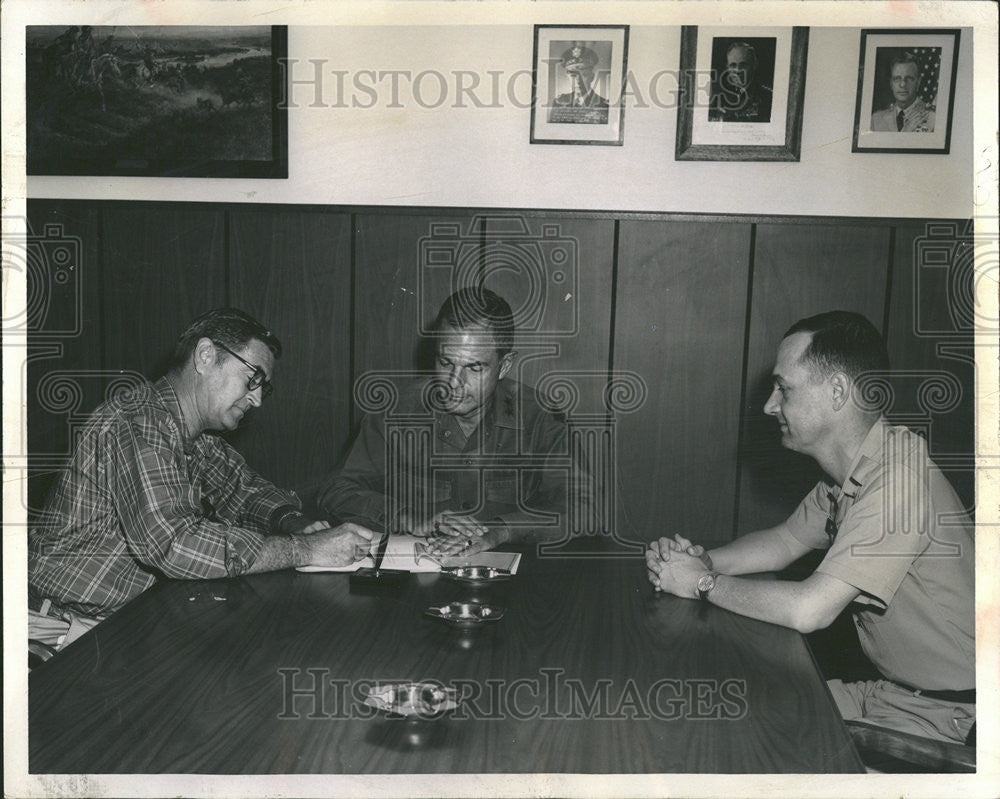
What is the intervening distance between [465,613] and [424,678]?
246mm

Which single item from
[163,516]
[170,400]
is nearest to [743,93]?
[170,400]

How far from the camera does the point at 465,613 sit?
63.0 inches

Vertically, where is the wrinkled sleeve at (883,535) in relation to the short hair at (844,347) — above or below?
below

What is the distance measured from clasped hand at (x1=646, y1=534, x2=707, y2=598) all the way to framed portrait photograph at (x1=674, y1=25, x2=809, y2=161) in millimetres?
1661

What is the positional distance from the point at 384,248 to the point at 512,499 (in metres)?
1.05

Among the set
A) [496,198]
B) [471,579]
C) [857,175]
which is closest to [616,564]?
[471,579]

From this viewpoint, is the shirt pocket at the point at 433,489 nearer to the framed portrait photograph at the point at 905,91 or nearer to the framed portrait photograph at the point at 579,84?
the framed portrait photograph at the point at 579,84

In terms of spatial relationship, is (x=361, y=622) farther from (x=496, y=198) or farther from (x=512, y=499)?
(x=496, y=198)

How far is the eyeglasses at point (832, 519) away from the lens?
6.72 ft

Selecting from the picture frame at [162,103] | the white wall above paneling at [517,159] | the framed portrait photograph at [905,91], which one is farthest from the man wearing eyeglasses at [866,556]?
the picture frame at [162,103]

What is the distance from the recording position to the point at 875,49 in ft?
9.29

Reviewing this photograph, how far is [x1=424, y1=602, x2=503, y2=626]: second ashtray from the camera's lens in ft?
5.16

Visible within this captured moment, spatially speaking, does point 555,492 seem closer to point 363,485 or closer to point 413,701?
point 363,485

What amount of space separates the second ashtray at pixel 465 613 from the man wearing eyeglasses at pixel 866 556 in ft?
1.37
